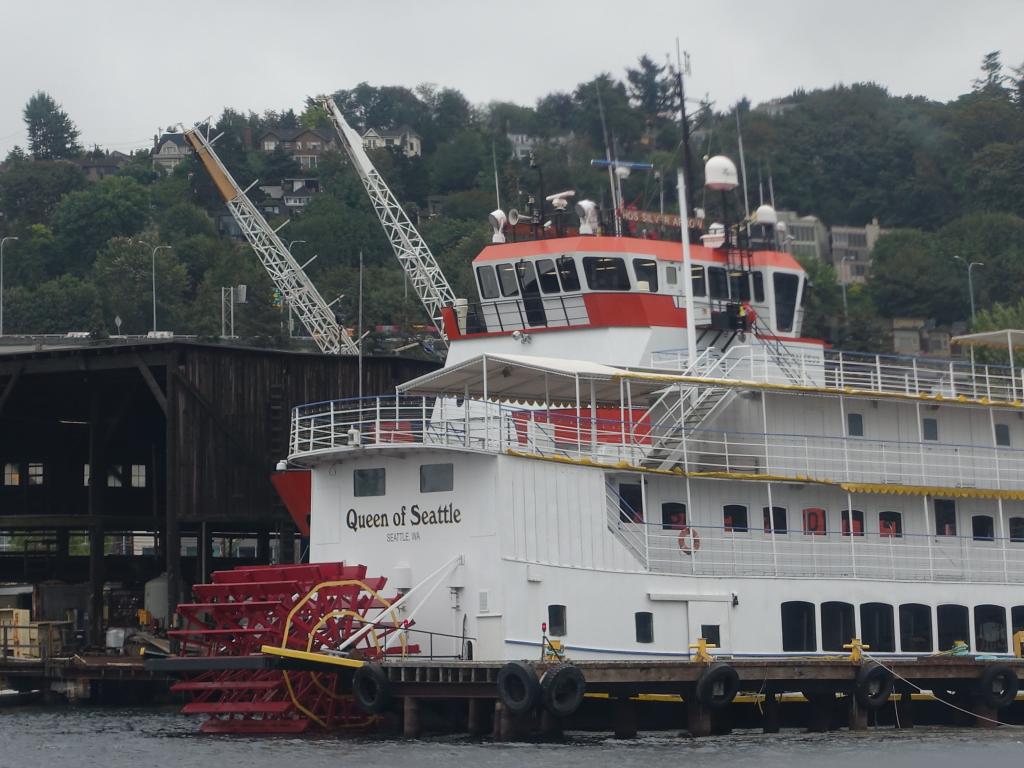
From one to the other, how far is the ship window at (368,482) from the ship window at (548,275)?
755 centimetres

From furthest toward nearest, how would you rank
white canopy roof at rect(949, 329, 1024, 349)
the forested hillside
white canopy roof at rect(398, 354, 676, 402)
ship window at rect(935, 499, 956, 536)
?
the forested hillside < white canopy roof at rect(949, 329, 1024, 349) < ship window at rect(935, 499, 956, 536) < white canopy roof at rect(398, 354, 676, 402)

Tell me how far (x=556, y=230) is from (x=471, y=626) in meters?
11.7

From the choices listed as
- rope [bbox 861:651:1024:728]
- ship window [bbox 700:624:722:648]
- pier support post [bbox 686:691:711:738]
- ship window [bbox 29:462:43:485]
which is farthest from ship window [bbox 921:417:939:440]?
ship window [bbox 29:462:43:485]

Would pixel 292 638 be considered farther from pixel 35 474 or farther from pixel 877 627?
pixel 35 474

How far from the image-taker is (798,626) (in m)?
36.2

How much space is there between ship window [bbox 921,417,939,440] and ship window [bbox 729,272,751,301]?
5074mm

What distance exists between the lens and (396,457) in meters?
34.6

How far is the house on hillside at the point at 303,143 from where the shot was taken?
173000 mm

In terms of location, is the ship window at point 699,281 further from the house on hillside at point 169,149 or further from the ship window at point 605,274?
the house on hillside at point 169,149

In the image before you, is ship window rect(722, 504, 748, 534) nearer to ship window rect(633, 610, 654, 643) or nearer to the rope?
ship window rect(633, 610, 654, 643)

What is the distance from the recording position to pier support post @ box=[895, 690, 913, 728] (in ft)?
117

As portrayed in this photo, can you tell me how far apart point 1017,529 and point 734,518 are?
810cm

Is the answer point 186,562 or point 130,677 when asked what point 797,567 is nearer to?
point 130,677

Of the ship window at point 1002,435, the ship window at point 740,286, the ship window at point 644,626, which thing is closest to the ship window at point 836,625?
the ship window at point 644,626
